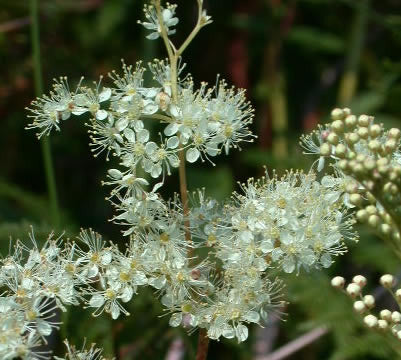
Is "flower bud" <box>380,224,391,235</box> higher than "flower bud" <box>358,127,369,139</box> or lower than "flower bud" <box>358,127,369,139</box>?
lower

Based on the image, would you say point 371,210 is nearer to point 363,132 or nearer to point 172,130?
point 363,132

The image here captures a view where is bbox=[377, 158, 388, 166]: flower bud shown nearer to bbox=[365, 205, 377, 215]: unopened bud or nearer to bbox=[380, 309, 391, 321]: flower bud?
bbox=[365, 205, 377, 215]: unopened bud

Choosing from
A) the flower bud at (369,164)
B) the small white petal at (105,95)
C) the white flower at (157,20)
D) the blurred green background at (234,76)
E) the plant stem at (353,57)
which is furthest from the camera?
the plant stem at (353,57)

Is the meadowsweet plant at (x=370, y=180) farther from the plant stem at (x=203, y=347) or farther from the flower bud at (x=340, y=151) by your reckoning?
the plant stem at (x=203, y=347)

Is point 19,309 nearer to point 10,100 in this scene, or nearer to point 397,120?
point 10,100

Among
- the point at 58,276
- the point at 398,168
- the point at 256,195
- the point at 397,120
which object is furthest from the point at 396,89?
the point at 58,276

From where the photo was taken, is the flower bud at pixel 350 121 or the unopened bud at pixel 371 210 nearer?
the unopened bud at pixel 371 210

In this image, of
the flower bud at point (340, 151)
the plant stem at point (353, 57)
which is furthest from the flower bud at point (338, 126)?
the plant stem at point (353, 57)

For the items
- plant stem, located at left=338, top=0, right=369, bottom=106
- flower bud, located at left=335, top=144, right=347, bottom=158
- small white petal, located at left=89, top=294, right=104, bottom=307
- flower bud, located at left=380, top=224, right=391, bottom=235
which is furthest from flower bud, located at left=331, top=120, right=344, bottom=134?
plant stem, located at left=338, top=0, right=369, bottom=106
